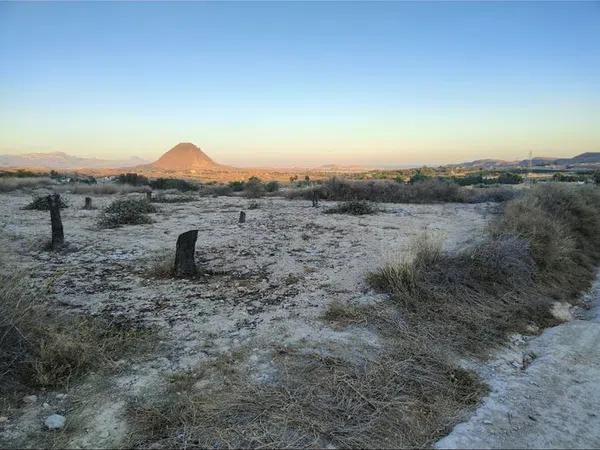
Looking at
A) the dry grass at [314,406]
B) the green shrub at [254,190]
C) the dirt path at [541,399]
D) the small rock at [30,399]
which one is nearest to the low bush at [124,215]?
the small rock at [30,399]

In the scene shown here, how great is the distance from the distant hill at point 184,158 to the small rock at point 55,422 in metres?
140

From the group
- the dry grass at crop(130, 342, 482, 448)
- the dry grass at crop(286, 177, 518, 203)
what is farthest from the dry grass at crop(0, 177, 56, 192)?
the dry grass at crop(130, 342, 482, 448)

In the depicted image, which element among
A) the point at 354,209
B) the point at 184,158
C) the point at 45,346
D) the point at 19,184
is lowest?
the point at 45,346

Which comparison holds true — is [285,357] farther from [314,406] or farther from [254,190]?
[254,190]

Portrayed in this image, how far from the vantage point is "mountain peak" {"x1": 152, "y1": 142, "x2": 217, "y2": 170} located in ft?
463

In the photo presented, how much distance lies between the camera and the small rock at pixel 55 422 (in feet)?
10.1

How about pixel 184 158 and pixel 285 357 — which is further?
pixel 184 158

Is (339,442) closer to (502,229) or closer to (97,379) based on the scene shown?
(97,379)

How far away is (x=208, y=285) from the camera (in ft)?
21.2

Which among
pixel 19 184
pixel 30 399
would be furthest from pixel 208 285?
pixel 19 184

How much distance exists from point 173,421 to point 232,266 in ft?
14.8

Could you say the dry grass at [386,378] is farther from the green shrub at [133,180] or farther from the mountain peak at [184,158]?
the mountain peak at [184,158]

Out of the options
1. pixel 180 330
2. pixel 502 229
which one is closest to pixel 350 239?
pixel 502 229

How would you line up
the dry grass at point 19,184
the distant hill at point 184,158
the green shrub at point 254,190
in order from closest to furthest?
1. the dry grass at point 19,184
2. the green shrub at point 254,190
3. the distant hill at point 184,158
